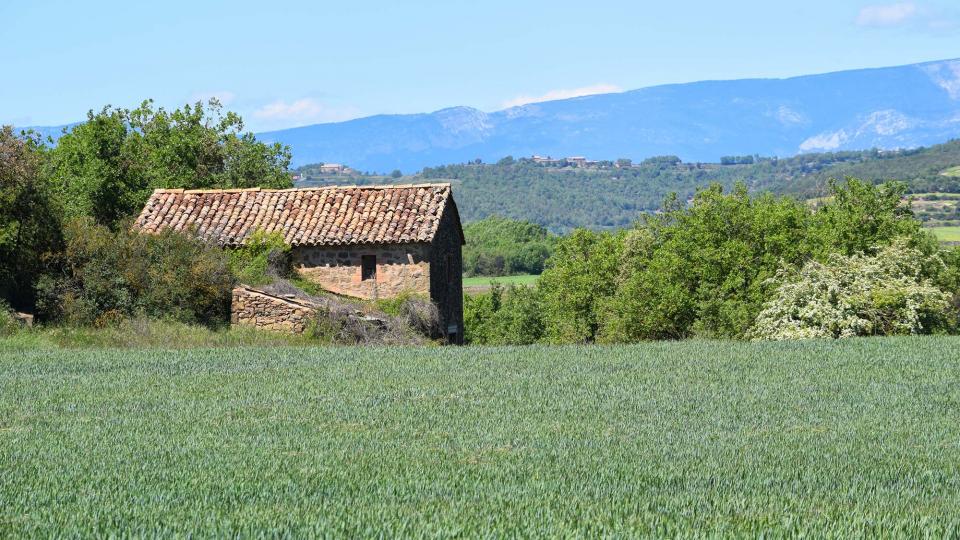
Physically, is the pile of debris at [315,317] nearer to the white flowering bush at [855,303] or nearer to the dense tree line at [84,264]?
the dense tree line at [84,264]

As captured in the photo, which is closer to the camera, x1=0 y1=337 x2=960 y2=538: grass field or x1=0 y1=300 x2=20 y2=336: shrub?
x1=0 y1=337 x2=960 y2=538: grass field

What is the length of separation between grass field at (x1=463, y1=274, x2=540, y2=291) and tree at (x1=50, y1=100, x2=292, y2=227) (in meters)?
45.3

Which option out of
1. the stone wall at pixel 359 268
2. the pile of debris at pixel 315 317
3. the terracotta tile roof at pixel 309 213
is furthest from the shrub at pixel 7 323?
the stone wall at pixel 359 268

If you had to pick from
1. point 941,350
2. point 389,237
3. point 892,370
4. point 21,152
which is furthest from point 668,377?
point 21,152

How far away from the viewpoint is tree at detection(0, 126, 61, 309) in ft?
91.1

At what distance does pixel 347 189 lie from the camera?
3609 cm

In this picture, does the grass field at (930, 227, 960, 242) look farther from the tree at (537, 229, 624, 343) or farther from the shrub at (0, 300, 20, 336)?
the shrub at (0, 300, 20, 336)

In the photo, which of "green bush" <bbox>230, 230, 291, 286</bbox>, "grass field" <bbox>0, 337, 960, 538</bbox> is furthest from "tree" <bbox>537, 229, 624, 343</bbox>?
"grass field" <bbox>0, 337, 960, 538</bbox>

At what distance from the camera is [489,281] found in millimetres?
106125

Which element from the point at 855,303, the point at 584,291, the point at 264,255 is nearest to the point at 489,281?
the point at 584,291

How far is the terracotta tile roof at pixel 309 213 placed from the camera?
1326 inches

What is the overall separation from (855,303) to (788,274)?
15.8 ft

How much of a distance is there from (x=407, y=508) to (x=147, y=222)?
27653mm

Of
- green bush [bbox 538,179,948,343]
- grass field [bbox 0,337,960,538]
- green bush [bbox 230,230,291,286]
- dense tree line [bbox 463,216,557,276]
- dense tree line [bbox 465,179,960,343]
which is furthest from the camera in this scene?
dense tree line [bbox 463,216,557,276]
